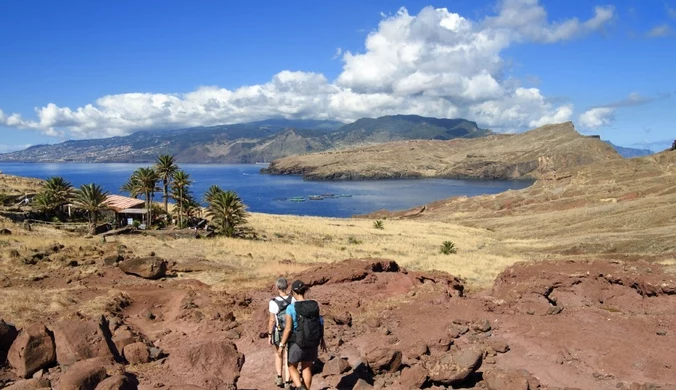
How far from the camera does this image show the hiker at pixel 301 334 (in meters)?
7.82

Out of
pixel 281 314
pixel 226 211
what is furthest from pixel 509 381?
pixel 226 211

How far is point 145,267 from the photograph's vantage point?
17.7m

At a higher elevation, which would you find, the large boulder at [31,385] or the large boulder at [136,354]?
the large boulder at [31,385]

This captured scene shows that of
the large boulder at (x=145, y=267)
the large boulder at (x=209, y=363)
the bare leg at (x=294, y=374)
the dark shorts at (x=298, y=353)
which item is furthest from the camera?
the large boulder at (x=145, y=267)

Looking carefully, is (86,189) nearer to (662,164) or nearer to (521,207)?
(521,207)

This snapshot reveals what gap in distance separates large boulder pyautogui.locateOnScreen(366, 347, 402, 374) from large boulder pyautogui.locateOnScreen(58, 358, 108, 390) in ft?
15.2

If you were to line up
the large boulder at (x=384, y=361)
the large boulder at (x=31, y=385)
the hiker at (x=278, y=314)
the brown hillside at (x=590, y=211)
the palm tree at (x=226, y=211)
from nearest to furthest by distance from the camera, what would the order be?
the large boulder at (x=31, y=385), the hiker at (x=278, y=314), the large boulder at (x=384, y=361), the brown hillside at (x=590, y=211), the palm tree at (x=226, y=211)

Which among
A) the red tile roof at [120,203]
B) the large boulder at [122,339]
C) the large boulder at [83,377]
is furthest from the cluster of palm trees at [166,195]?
the large boulder at [83,377]

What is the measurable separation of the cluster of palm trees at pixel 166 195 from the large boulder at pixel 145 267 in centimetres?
1852

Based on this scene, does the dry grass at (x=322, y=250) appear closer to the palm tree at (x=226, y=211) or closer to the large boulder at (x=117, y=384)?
the palm tree at (x=226, y=211)

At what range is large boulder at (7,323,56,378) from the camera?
336 inches

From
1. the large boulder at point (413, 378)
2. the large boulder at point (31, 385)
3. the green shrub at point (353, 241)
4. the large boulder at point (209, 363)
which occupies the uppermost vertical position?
the large boulder at point (31, 385)

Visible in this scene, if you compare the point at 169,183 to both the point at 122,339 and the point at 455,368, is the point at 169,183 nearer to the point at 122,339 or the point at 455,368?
the point at 122,339

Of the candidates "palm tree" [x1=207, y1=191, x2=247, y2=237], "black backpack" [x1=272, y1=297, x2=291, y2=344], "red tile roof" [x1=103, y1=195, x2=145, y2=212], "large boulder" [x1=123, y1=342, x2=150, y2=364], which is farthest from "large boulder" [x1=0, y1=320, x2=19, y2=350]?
"red tile roof" [x1=103, y1=195, x2=145, y2=212]
